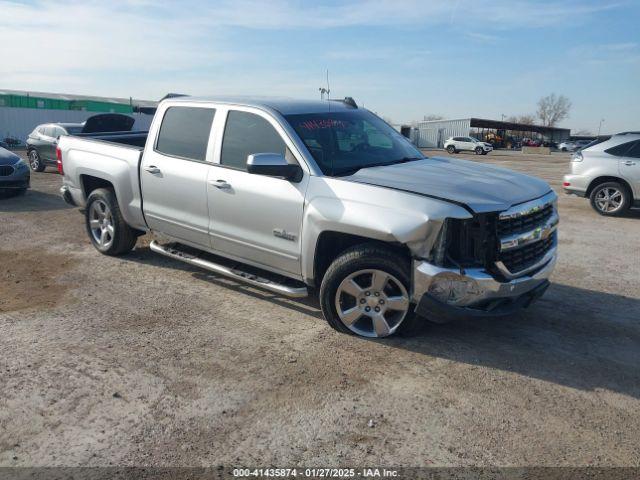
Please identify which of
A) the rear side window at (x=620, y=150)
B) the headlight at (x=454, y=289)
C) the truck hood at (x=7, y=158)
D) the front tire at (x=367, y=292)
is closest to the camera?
the headlight at (x=454, y=289)

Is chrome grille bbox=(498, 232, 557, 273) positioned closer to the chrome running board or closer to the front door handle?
the chrome running board

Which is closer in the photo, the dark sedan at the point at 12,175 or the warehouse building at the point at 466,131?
the dark sedan at the point at 12,175

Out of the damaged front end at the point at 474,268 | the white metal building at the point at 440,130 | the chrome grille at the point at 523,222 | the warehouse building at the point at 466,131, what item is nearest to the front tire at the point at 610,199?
the chrome grille at the point at 523,222

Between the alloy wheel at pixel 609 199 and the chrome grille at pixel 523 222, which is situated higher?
the chrome grille at pixel 523 222

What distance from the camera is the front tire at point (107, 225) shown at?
255 inches

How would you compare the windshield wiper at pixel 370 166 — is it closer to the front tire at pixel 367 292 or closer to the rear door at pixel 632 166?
the front tire at pixel 367 292

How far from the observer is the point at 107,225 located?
264 inches

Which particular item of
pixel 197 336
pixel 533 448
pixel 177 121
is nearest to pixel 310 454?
pixel 533 448

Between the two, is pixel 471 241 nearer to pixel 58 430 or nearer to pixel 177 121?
pixel 58 430

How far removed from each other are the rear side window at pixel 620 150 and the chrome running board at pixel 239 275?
8.39 meters

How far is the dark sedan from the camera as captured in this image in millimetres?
11070

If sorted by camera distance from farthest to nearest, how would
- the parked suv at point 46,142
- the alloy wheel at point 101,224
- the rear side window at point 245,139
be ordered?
1. the parked suv at point 46,142
2. the alloy wheel at point 101,224
3. the rear side window at point 245,139

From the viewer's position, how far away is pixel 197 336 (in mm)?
4484

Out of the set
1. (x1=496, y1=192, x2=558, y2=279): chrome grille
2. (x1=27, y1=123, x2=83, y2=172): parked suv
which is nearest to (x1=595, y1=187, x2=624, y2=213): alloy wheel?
(x1=496, y1=192, x2=558, y2=279): chrome grille
